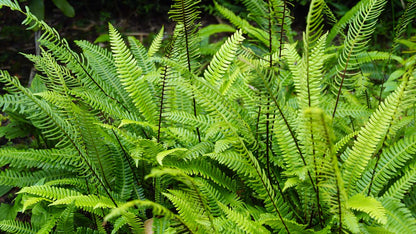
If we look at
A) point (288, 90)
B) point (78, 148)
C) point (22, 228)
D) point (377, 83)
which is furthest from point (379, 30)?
point (22, 228)

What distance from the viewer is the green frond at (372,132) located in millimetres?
1662

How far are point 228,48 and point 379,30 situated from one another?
2.81m

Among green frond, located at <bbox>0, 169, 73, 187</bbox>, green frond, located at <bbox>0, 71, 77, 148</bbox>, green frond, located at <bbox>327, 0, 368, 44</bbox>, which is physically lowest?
green frond, located at <bbox>0, 169, 73, 187</bbox>

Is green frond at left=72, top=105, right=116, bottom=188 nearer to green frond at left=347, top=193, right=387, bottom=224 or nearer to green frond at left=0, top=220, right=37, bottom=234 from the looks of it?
green frond at left=0, top=220, right=37, bottom=234

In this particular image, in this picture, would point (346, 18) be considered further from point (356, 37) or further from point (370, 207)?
point (370, 207)

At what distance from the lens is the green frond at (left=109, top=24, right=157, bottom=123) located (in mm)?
2154

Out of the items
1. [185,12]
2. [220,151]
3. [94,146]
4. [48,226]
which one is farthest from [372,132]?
[48,226]

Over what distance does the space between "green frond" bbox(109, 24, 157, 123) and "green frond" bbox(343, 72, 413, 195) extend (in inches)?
44.0

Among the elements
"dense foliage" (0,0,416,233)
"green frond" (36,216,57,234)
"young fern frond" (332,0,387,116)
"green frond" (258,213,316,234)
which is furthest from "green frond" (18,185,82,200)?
"young fern frond" (332,0,387,116)

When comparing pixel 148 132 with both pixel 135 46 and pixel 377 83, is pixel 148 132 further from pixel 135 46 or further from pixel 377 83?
pixel 377 83

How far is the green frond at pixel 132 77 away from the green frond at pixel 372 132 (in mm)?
1116

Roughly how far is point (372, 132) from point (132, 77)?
130 centimetres

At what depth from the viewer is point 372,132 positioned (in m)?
1.75

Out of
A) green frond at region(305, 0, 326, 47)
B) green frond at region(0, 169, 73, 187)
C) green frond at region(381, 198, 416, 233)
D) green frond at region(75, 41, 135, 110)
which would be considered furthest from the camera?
green frond at region(75, 41, 135, 110)
